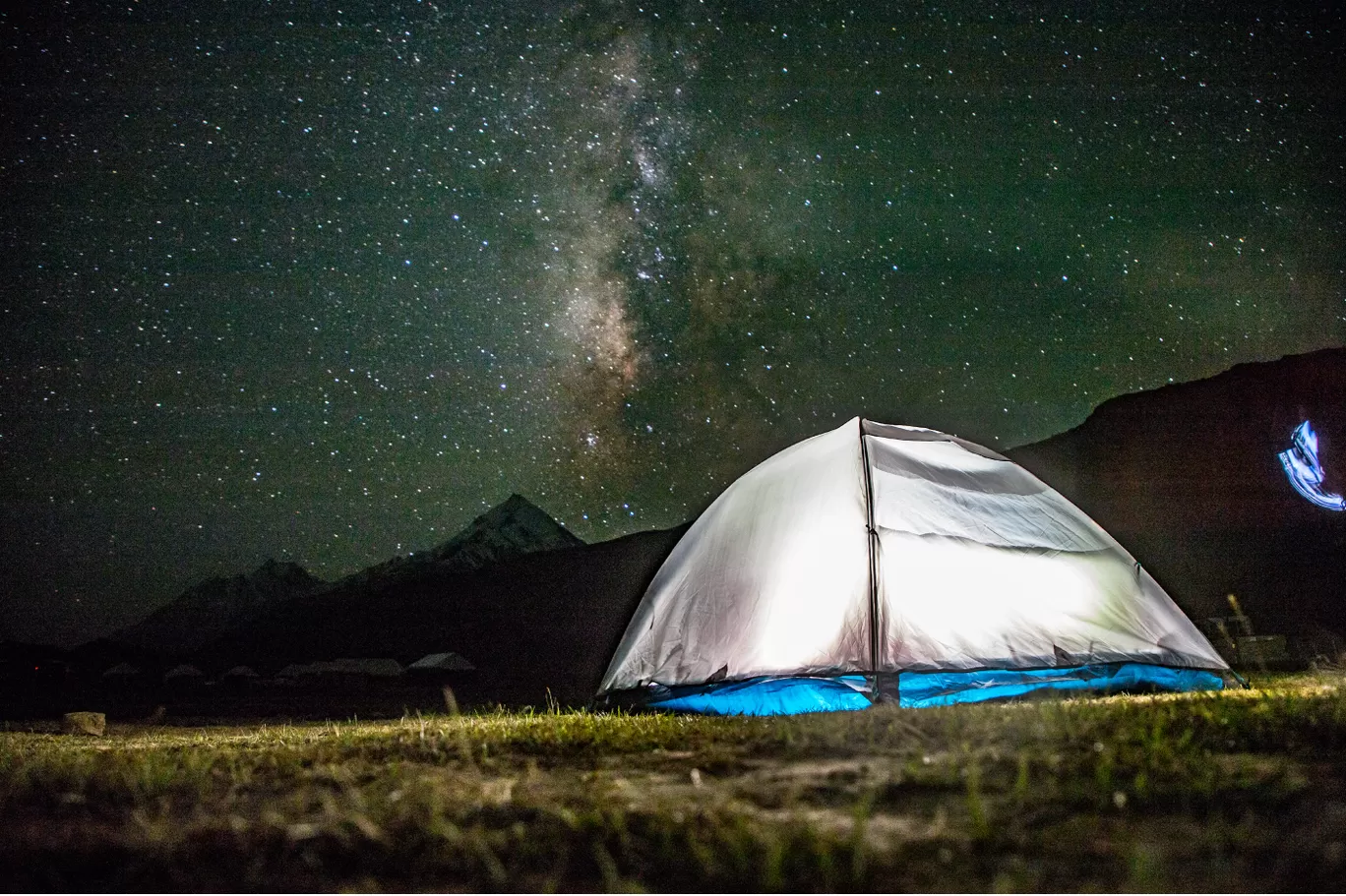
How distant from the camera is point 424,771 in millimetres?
3506

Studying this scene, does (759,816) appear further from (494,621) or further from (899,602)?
(494,621)

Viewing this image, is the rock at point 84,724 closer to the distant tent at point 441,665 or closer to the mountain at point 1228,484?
the mountain at point 1228,484

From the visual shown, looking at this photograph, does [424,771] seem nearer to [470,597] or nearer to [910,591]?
[910,591]

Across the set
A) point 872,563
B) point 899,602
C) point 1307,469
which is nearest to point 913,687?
point 899,602

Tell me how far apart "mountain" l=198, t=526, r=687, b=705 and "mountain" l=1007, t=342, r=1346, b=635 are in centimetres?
3032

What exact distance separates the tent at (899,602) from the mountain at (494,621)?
4738cm

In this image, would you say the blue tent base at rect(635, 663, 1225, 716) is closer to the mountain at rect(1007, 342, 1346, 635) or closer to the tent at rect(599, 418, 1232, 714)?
the tent at rect(599, 418, 1232, 714)

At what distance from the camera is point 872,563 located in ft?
25.3

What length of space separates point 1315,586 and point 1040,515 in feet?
129

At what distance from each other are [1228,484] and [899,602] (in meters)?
49.2

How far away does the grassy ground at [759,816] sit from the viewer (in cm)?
195

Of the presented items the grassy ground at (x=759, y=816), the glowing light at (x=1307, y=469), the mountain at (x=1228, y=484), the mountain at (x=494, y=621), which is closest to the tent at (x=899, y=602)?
the grassy ground at (x=759, y=816)

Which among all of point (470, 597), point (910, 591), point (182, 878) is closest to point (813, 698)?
point (910, 591)

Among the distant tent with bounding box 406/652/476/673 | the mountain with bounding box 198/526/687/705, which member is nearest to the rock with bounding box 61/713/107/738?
the mountain with bounding box 198/526/687/705
